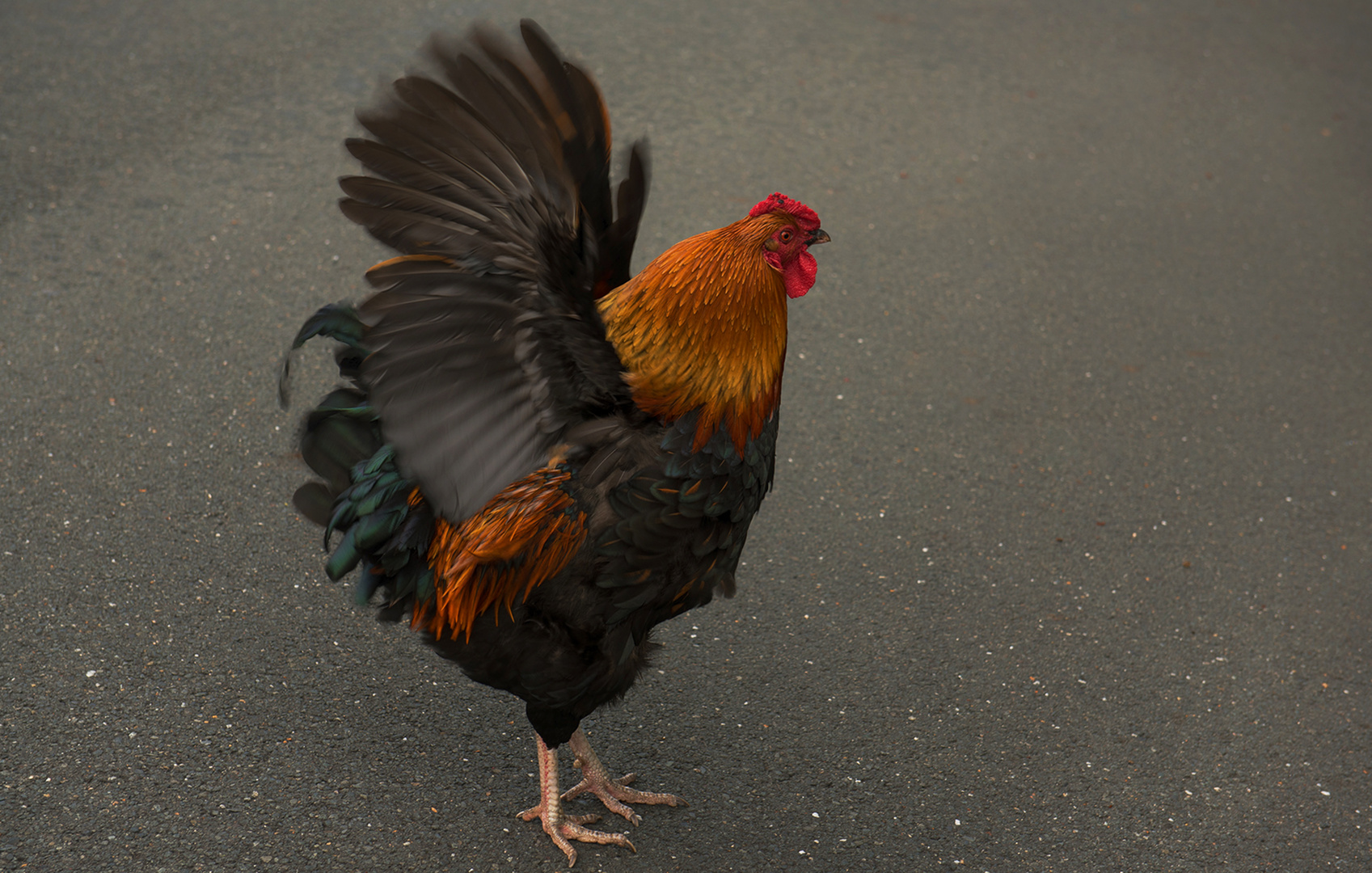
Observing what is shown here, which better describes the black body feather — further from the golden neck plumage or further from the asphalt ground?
the asphalt ground

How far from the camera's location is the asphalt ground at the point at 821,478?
3.30 metres

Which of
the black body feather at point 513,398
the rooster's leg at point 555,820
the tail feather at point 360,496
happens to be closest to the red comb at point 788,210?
the black body feather at point 513,398

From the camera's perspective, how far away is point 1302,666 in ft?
13.1

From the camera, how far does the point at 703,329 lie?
2.75m

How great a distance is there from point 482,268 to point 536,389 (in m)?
0.31

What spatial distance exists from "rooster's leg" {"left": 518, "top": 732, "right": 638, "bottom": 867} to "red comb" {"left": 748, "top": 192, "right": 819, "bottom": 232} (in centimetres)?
163

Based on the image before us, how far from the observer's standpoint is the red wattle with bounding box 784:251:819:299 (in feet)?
9.71

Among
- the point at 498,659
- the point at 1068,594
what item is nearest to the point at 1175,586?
the point at 1068,594

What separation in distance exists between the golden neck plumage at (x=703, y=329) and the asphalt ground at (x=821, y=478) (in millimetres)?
1134

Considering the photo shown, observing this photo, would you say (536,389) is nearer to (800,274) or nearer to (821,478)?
(800,274)

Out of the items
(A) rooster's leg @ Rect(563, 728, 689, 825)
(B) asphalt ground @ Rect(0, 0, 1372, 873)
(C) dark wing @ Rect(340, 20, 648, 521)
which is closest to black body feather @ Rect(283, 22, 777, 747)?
(C) dark wing @ Rect(340, 20, 648, 521)

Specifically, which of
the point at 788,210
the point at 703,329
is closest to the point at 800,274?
the point at 788,210

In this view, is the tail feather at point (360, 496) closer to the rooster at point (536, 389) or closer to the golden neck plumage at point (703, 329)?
the rooster at point (536, 389)

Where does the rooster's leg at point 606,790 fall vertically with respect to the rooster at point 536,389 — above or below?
below
